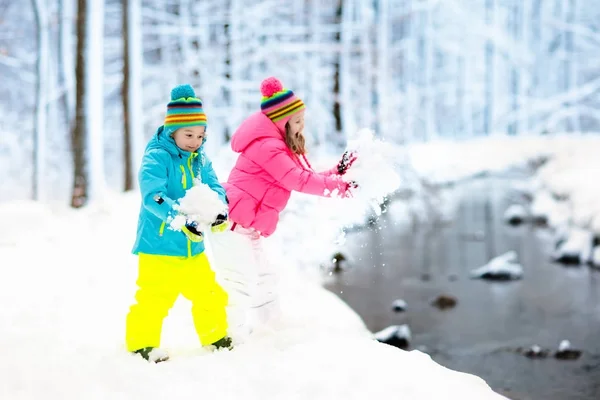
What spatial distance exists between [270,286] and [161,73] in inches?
453

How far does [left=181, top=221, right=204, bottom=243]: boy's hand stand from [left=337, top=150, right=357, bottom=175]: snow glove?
0.85 metres

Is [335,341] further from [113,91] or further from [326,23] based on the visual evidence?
[113,91]

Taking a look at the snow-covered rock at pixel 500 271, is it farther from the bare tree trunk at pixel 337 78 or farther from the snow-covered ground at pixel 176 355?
the bare tree trunk at pixel 337 78

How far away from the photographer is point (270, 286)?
3229 millimetres

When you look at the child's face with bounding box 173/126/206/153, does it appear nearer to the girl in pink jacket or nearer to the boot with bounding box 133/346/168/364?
the girl in pink jacket

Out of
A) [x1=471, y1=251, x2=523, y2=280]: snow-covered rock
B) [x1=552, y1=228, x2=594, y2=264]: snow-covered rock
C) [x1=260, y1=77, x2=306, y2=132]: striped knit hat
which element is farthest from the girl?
[x1=552, y1=228, x2=594, y2=264]: snow-covered rock

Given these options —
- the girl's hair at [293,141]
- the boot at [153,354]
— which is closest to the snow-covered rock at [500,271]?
the girl's hair at [293,141]

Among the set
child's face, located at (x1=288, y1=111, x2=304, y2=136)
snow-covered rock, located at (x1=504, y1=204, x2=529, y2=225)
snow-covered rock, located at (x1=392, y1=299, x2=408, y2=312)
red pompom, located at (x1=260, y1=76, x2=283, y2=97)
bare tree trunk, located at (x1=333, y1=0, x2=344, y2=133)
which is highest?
bare tree trunk, located at (x1=333, y1=0, x2=344, y2=133)

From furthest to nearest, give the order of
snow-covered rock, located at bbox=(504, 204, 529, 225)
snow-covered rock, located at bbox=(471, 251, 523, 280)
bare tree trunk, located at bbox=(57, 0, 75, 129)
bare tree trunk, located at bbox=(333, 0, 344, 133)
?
bare tree trunk, located at bbox=(333, 0, 344, 133) < bare tree trunk, located at bbox=(57, 0, 75, 129) < snow-covered rock, located at bbox=(504, 204, 529, 225) < snow-covered rock, located at bbox=(471, 251, 523, 280)

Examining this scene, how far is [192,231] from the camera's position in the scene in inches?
103

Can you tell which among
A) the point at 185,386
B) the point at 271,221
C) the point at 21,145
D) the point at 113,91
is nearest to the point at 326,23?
the point at 113,91

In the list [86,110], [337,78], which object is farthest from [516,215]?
[86,110]

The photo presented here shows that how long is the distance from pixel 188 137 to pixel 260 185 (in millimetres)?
493

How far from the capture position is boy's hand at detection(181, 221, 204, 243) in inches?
102
